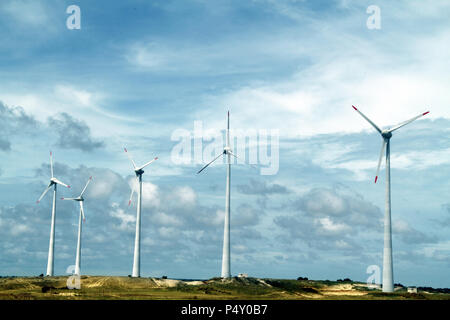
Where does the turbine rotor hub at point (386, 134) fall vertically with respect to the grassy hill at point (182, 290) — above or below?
above

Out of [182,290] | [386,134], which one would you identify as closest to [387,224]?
[386,134]

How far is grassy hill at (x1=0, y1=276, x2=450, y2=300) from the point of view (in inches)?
5846

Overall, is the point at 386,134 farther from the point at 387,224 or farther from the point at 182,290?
the point at 182,290

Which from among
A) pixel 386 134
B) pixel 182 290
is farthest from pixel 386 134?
pixel 182 290

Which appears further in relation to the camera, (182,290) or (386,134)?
(182,290)

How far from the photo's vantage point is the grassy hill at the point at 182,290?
14850 centimetres

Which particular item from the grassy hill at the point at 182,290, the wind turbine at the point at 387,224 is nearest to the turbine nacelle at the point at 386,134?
the wind turbine at the point at 387,224

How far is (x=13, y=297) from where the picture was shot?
140625mm

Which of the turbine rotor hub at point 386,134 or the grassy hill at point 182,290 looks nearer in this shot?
the grassy hill at point 182,290

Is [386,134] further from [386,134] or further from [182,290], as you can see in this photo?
[182,290]

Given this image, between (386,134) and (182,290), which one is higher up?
(386,134)

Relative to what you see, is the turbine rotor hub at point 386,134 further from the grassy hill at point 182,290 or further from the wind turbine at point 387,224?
the grassy hill at point 182,290

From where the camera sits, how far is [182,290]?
554 ft

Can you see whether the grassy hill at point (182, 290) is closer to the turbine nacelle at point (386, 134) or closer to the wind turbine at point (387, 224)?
the wind turbine at point (387, 224)
